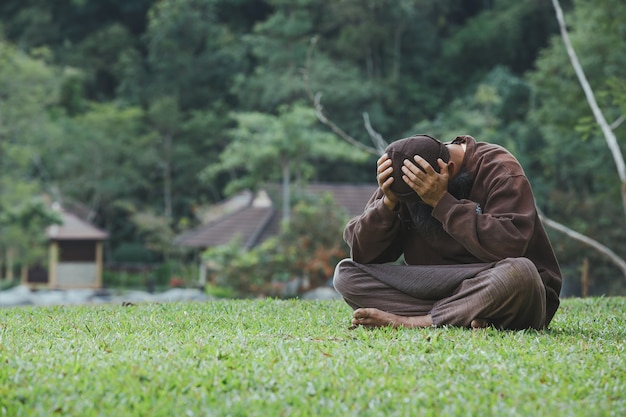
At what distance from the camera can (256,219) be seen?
29453 millimetres

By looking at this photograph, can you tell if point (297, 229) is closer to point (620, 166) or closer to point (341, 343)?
point (620, 166)

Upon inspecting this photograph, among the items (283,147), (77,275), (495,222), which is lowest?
(77,275)

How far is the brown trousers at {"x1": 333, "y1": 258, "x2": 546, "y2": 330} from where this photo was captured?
4.48 metres

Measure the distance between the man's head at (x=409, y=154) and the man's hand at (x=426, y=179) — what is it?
0.11 ft

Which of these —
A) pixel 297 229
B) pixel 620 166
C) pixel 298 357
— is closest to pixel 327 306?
pixel 298 357

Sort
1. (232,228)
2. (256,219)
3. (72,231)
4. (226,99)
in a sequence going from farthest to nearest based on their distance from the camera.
A: (226,99), (72,231), (232,228), (256,219)

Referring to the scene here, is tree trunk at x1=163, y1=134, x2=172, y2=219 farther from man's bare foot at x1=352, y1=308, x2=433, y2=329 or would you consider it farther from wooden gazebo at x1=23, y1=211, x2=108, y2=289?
man's bare foot at x1=352, y1=308, x2=433, y2=329

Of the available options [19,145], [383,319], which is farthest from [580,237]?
[19,145]

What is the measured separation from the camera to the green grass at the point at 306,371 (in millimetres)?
3104

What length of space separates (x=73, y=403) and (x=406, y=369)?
4.05 ft

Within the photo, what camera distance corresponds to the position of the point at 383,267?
5.02 m

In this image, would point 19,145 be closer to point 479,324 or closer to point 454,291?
point 454,291

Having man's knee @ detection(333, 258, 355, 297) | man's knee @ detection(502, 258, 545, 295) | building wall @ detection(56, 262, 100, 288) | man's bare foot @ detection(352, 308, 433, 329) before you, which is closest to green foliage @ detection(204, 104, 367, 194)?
building wall @ detection(56, 262, 100, 288)

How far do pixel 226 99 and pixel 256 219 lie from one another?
17181mm
